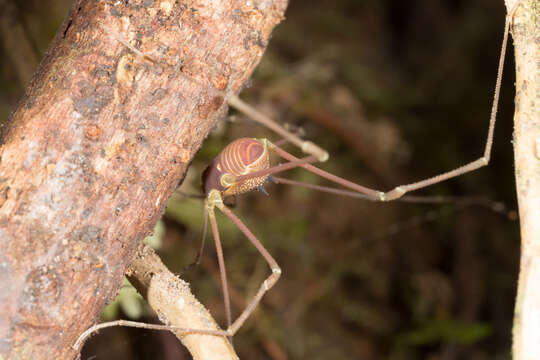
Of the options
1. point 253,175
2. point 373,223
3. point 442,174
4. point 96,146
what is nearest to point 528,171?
point 442,174

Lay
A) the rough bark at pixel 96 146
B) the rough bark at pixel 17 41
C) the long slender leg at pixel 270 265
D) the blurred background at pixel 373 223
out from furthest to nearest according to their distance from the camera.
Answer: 1. the blurred background at pixel 373 223
2. the rough bark at pixel 17 41
3. the long slender leg at pixel 270 265
4. the rough bark at pixel 96 146

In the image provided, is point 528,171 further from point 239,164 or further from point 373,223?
point 373,223

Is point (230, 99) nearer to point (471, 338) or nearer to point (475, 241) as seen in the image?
point (471, 338)

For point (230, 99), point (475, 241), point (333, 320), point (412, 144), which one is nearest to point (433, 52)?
point (412, 144)

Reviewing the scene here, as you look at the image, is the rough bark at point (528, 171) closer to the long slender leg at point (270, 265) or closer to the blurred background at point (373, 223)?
the long slender leg at point (270, 265)

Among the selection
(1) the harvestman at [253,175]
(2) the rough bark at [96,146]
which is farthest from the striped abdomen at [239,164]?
(2) the rough bark at [96,146]

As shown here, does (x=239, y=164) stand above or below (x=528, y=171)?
below

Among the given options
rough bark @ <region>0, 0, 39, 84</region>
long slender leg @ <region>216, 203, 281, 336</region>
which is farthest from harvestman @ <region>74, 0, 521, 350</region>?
rough bark @ <region>0, 0, 39, 84</region>

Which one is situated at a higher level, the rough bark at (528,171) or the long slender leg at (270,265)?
the rough bark at (528,171)
